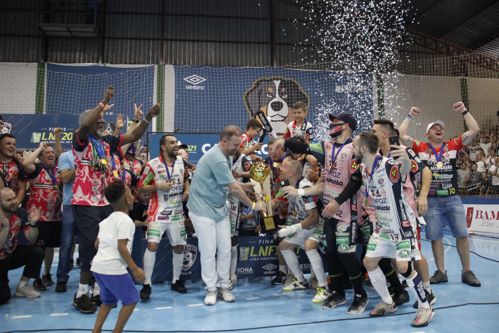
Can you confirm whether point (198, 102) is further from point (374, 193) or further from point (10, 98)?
point (374, 193)


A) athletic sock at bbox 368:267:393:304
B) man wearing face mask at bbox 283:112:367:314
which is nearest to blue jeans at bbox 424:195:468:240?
Answer: man wearing face mask at bbox 283:112:367:314

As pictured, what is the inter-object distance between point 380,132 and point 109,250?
2.98 m

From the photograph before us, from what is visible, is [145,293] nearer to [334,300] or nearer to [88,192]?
[88,192]

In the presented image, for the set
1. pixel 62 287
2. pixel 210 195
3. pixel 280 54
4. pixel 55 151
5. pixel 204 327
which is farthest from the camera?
pixel 280 54

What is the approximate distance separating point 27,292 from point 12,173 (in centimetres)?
148

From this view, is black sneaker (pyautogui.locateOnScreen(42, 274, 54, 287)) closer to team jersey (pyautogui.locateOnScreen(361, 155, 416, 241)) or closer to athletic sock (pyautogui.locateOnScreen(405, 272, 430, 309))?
team jersey (pyautogui.locateOnScreen(361, 155, 416, 241))

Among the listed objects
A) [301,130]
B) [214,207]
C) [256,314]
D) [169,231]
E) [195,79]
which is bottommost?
[256,314]

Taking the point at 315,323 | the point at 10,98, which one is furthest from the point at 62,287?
the point at 10,98

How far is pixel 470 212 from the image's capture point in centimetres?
1105

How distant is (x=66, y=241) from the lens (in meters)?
5.36

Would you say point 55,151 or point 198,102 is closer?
point 55,151

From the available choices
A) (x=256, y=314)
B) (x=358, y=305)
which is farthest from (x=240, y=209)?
(x=358, y=305)

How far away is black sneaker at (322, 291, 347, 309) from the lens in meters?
4.64

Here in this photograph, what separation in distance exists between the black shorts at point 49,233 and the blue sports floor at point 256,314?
2.04 ft
